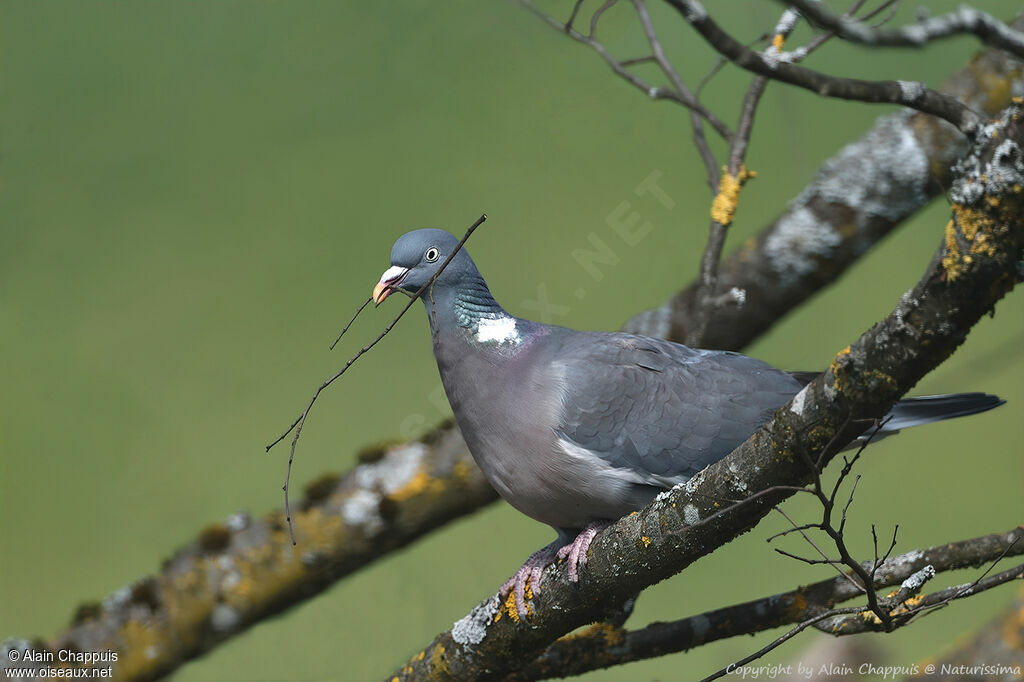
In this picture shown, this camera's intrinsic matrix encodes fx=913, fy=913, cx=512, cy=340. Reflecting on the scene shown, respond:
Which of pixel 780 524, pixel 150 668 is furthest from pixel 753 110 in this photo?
pixel 150 668

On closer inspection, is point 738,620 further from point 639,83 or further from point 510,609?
point 639,83

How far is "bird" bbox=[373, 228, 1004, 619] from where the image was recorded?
5.77ft

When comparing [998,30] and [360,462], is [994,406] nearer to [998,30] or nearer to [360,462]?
[998,30]

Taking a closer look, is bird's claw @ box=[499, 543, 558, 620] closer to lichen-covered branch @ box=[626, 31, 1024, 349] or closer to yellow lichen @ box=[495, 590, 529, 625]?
yellow lichen @ box=[495, 590, 529, 625]

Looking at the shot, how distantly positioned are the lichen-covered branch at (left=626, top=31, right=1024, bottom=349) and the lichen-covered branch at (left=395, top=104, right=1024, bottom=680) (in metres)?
1.13

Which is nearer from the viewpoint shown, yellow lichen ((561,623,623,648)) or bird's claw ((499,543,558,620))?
bird's claw ((499,543,558,620))

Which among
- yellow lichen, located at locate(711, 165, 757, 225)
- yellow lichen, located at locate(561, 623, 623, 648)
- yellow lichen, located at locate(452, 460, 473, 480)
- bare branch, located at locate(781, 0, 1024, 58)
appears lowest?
yellow lichen, located at locate(561, 623, 623, 648)

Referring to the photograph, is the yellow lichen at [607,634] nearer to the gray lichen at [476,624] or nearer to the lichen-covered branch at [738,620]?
the lichen-covered branch at [738,620]

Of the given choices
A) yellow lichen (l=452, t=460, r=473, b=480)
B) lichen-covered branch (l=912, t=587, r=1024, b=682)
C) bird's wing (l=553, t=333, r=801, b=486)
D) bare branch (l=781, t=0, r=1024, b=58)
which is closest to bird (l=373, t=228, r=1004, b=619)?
bird's wing (l=553, t=333, r=801, b=486)

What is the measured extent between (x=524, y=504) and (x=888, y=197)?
4.59ft

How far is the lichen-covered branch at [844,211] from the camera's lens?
249cm

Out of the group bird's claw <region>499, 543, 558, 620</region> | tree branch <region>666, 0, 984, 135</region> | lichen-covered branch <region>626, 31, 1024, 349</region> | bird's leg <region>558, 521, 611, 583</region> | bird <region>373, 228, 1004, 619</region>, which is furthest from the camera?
lichen-covered branch <region>626, 31, 1024, 349</region>

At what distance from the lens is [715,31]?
1.05m

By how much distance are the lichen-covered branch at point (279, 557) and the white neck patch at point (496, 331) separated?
76 centimetres
